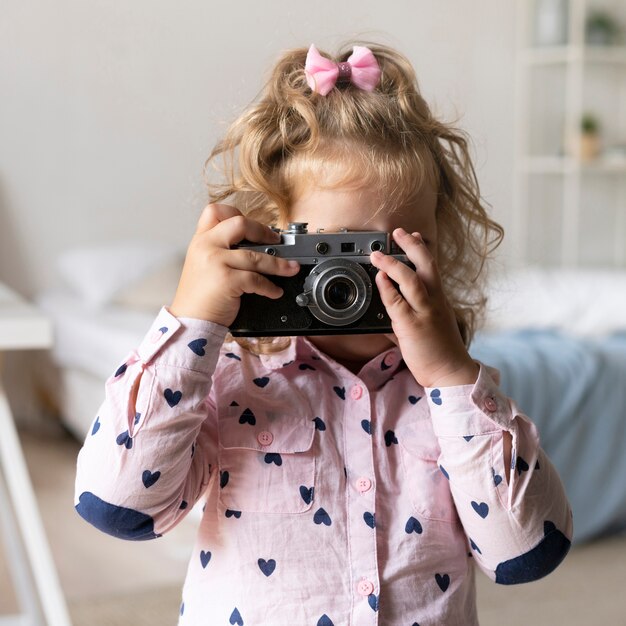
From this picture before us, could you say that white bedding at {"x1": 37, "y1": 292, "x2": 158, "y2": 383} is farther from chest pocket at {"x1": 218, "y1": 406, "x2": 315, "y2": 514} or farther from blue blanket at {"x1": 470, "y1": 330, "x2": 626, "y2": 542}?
chest pocket at {"x1": 218, "y1": 406, "x2": 315, "y2": 514}

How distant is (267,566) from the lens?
23.5 inches

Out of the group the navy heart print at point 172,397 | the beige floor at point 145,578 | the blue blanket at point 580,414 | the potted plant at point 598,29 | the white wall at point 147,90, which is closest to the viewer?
the navy heart print at point 172,397

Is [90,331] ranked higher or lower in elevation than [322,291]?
lower

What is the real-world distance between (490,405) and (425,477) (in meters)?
0.07

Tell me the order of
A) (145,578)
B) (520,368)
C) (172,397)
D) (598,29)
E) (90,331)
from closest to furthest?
(172,397)
(145,578)
(520,368)
(90,331)
(598,29)

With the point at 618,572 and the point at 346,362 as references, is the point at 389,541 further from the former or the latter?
the point at 618,572

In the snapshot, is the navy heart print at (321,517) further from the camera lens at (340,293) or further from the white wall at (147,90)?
the white wall at (147,90)

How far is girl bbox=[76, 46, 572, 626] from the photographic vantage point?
1.86ft

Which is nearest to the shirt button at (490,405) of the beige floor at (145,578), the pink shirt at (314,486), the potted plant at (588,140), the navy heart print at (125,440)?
the pink shirt at (314,486)

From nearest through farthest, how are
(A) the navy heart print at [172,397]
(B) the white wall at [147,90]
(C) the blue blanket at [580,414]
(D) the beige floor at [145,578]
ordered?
(A) the navy heart print at [172,397], (B) the white wall at [147,90], (D) the beige floor at [145,578], (C) the blue blanket at [580,414]

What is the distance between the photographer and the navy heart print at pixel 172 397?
56cm

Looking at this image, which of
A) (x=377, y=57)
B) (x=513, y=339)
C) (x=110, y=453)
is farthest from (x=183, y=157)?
(x=513, y=339)

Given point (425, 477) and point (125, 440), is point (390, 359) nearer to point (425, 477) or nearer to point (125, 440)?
point (425, 477)

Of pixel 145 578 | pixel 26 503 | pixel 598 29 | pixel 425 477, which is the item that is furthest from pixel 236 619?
pixel 598 29
